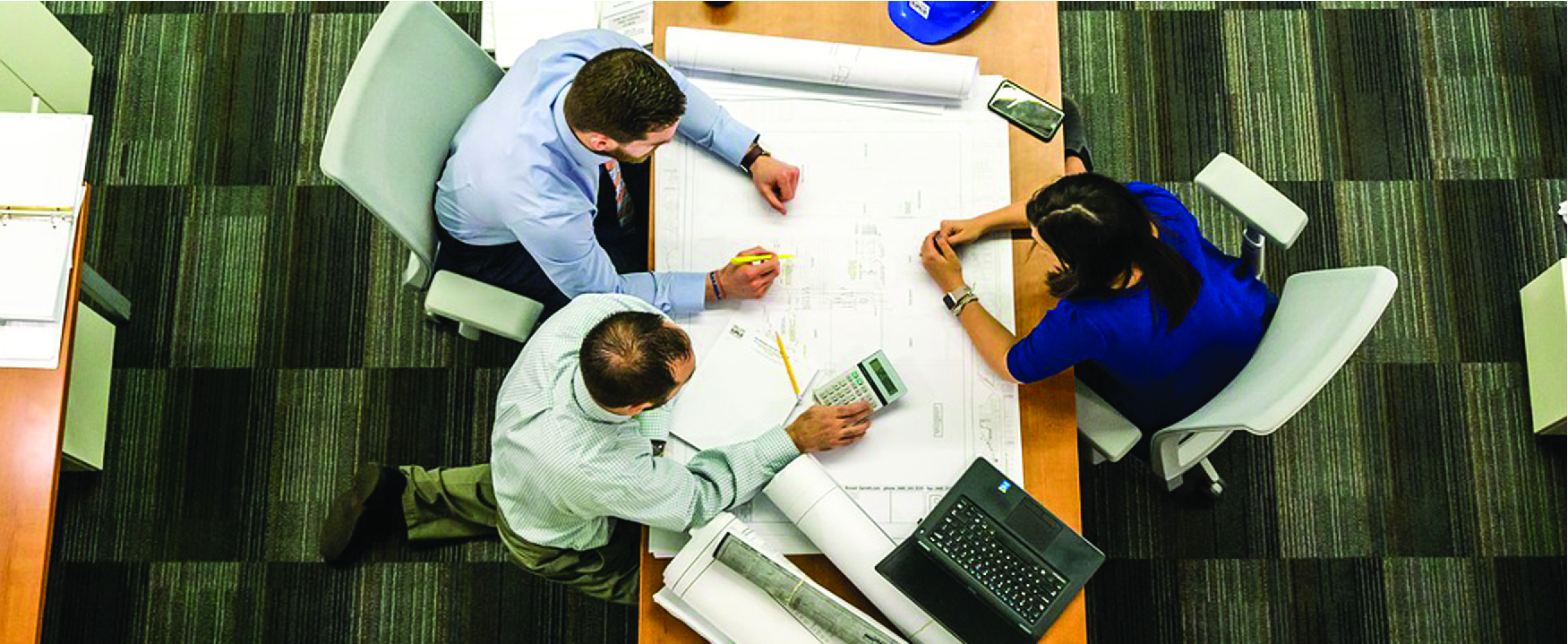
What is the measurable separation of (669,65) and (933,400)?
2.37 ft

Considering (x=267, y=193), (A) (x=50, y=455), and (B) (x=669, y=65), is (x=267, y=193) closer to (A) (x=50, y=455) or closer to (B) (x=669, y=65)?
(A) (x=50, y=455)

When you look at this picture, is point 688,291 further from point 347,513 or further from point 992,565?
point 347,513

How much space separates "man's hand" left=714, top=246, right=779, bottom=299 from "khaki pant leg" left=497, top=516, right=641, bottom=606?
0.48 m

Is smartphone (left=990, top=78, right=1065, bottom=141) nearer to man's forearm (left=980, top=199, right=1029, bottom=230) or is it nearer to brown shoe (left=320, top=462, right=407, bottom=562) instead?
man's forearm (left=980, top=199, right=1029, bottom=230)

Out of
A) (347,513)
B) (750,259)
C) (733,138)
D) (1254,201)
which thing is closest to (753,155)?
(733,138)

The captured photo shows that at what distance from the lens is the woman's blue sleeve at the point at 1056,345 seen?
163 cm

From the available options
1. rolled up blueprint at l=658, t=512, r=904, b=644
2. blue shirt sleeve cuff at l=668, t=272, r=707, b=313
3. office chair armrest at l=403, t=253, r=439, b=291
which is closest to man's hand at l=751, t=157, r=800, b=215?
blue shirt sleeve cuff at l=668, t=272, r=707, b=313

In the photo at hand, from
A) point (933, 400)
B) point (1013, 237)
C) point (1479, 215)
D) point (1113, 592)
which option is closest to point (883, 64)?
point (1013, 237)

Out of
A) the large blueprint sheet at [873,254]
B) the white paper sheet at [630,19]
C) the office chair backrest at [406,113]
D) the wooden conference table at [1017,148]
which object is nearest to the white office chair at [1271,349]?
the wooden conference table at [1017,148]

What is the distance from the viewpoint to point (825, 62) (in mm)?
1859

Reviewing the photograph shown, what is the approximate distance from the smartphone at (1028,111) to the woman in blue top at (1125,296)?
16 cm

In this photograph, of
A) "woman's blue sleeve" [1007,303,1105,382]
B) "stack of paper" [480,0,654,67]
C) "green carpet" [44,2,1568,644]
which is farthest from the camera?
"green carpet" [44,2,1568,644]

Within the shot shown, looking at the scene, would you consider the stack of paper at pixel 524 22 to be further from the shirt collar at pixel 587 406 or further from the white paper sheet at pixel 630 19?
the shirt collar at pixel 587 406

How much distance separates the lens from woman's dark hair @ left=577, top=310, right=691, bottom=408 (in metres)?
1.52
